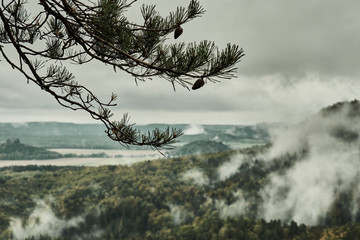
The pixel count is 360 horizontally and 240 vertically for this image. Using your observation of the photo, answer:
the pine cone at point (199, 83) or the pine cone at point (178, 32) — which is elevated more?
the pine cone at point (178, 32)

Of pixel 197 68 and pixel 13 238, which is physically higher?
pixel 197 68

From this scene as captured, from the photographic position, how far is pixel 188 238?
15925 centimetres

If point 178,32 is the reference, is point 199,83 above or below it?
below

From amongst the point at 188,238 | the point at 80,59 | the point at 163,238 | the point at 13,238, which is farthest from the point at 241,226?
the point at 80,59

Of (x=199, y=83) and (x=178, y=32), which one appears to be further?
(x=178, y=32)

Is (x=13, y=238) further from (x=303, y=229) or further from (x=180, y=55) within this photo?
(x=180, y=55)

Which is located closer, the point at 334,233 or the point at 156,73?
the point at 156,73

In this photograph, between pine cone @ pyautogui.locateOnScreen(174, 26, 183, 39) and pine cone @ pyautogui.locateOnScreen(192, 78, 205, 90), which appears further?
pine cone @ pyautogui.locateOnScreen(174, 26, 183, 39)

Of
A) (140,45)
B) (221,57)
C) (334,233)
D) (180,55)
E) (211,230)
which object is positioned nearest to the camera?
(221,57)

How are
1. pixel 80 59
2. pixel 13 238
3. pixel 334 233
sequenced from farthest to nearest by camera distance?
pixel 13 238, pixel 334 233, pixel 80 59

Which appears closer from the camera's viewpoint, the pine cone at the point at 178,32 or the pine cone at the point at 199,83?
the pine cone at the point at 199,83

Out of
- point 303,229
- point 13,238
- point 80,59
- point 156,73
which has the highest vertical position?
point 80,59

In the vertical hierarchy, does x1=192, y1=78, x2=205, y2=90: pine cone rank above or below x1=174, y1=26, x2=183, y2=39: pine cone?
below

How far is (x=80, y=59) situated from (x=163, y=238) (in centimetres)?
17915
